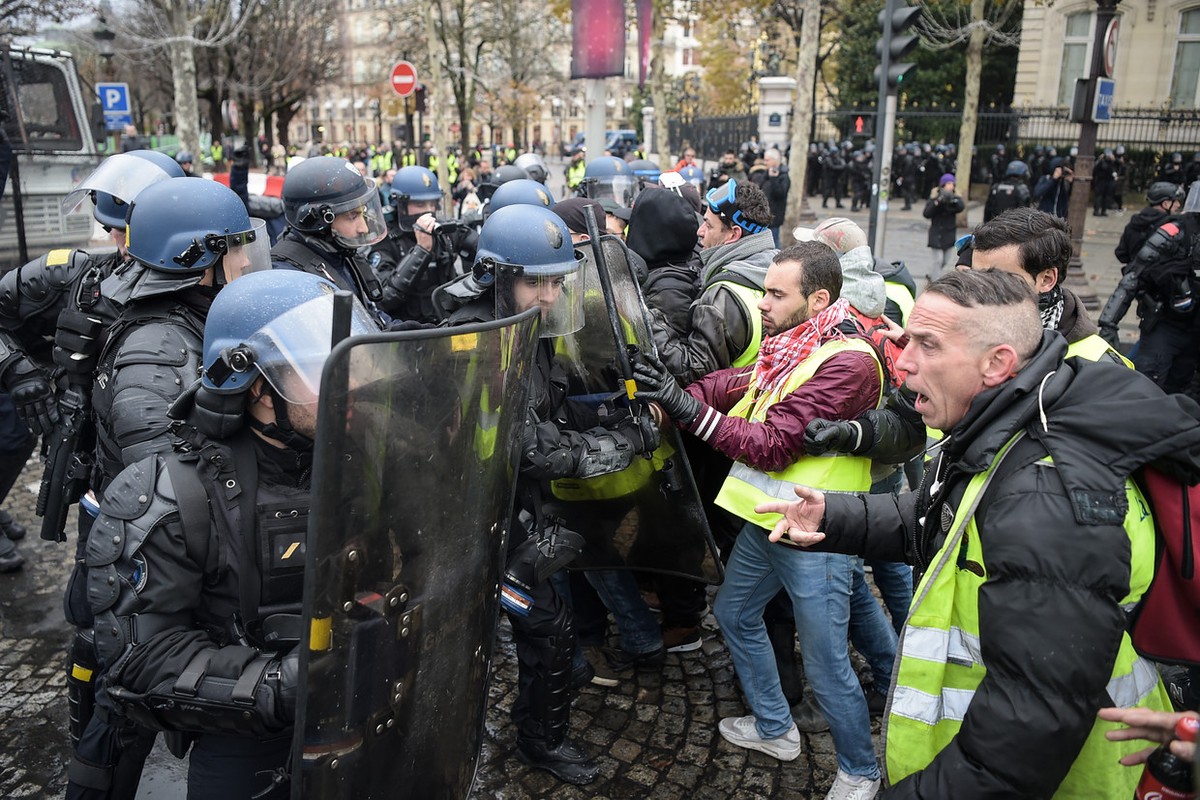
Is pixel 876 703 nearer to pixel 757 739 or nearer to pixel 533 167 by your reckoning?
pixel 757 739

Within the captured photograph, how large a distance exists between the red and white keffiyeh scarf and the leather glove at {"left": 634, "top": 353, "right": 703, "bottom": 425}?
0.28 metres

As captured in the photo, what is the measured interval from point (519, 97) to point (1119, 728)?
4005 cm

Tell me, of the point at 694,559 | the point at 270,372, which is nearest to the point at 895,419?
the point at 694,559

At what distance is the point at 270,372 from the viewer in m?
1.85

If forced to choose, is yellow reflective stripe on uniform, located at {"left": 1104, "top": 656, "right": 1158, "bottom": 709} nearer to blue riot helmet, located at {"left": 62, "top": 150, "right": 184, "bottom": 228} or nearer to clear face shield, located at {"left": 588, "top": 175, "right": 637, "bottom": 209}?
blue riot helmet, located at {"left": 62, "top": 150, "right": 184, "bottom": 228}

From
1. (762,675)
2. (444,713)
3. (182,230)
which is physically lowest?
(762,675)

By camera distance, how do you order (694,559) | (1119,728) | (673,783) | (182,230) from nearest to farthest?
(1119,728) → (182,230) → (673,783) → (694,559)

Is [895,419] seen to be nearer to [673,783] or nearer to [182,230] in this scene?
[673,783]

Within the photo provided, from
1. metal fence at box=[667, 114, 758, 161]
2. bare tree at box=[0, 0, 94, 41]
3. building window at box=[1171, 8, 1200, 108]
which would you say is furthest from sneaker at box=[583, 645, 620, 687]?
building window at box=[1171, 8, 1200, 108]

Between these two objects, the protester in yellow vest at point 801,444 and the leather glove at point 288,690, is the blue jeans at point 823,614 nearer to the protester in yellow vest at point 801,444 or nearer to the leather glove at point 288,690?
the protester in yellow vest at point 801,444

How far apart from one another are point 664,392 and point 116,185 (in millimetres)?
2434

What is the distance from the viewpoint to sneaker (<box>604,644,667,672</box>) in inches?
154

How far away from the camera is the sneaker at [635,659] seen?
3900 mm

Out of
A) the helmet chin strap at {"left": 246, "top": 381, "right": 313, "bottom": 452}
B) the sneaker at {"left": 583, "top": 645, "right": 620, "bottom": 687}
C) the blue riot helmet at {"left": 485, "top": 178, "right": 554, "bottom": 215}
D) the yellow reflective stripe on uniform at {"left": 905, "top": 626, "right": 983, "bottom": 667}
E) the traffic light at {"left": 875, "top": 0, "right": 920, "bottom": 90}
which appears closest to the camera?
the yellow reflective stripe on uniform at {"left": 905, "top": 626, "right": 983, "bottom": 667}
